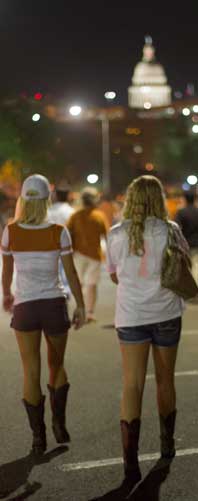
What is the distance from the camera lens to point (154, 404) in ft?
22.1

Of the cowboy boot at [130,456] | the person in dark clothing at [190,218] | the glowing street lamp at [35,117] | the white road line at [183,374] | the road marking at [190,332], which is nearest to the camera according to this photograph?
the cowboy boot at [130,456]

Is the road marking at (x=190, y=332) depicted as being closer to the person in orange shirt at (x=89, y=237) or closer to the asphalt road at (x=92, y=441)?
the asphalt road at (x=92, y=441)

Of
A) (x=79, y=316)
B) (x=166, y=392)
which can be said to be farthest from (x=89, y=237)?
(x=166, y=392)

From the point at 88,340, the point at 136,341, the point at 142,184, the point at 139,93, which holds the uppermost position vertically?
the point at 139,93

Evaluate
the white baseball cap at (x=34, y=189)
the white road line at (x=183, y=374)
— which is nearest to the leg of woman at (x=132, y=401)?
the white baseball cap at (x=34, y=189)

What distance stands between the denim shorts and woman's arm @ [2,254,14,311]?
3.45ft

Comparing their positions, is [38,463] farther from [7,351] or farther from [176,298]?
[7,351]

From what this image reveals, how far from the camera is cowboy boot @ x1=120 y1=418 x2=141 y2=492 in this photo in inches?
191

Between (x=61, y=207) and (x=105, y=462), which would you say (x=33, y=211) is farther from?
(x=61, y=207)

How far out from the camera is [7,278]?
19.1ft

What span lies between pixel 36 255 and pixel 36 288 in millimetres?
207

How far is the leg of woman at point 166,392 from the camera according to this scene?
5121 mm

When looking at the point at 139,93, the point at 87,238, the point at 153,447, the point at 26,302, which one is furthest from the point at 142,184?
the point at 139,93

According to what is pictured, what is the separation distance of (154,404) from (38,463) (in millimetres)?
1678
